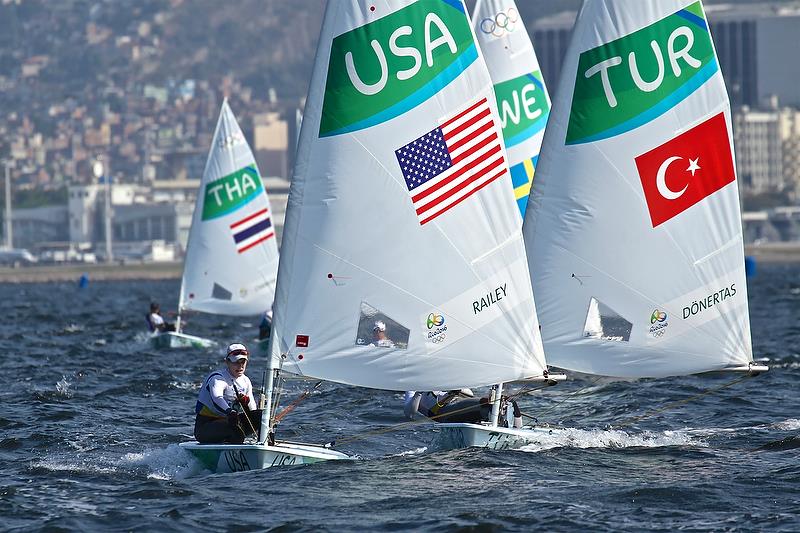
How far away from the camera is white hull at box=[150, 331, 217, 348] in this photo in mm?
38875

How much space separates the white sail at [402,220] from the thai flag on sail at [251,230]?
23.6m

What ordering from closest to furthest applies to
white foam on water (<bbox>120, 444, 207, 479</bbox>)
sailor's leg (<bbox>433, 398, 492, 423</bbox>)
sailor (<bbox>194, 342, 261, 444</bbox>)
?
sailor (<bbox>194, 342, 261, 444</bbox>)
white foam on water (<bbox>120, 444, 207, 479</bbox>)
sailor's leg (<bbox>433, 398, 492, 423</bbox>)

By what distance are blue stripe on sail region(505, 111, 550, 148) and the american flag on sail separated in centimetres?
1013

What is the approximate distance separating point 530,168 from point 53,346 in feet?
52.8

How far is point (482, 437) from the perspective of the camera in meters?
18.9

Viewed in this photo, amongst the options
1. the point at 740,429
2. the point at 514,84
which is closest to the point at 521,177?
the point at 514,84

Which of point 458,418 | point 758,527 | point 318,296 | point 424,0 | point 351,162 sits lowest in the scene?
point 758,527

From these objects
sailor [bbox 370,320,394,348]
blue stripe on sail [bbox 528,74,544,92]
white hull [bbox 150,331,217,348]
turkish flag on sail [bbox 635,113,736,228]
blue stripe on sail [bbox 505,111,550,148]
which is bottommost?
sailor [bbox 370,320,394,348]

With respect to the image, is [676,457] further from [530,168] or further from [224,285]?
[224,285]

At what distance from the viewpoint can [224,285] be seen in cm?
4172

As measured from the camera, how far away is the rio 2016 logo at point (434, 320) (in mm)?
18234

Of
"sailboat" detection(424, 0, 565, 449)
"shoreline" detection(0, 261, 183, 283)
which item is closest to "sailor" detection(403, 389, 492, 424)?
"sailboat" detection(424, 0, 565, 449)

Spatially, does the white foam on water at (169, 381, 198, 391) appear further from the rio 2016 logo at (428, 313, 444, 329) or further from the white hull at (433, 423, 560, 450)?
the rio 2016 logo at (428, 313, 444, 329)

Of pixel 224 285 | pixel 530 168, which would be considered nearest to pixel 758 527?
pixel 530 168
